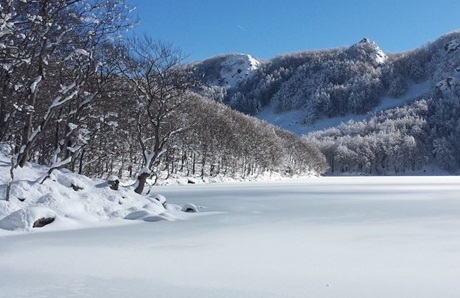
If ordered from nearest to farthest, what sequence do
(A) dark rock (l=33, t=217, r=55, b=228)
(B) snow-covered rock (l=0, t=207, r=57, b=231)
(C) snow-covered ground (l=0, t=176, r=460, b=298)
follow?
(C) snow-covered ground (l=0, t=176, r=460, b=298), (B) snow-covered rock (l=0, t=207, r=57, b=231), (A) dark rock (l=33, t=217, r=55, b=228)

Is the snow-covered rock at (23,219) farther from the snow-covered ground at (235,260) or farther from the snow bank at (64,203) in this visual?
the snow-covered ground at (235,260)

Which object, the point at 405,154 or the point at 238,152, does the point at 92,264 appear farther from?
the point at 405,154

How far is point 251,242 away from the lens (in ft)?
31.3

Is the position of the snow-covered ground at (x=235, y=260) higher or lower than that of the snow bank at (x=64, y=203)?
lower

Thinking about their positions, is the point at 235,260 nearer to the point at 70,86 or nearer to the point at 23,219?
the point at 23,219

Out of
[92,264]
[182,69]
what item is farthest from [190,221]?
[182,69]

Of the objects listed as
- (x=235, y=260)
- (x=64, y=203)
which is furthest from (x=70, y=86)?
(x=235, y=260)

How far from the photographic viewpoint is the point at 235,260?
24.8ft

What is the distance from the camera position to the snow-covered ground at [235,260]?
5617 mm

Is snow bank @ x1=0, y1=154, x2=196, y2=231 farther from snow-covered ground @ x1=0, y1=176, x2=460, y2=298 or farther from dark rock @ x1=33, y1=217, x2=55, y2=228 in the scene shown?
snow-covered ground @ x1=0, y1=176, x2=460, y2=298

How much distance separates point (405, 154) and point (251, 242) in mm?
167479

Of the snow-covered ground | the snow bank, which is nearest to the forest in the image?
the snow bank

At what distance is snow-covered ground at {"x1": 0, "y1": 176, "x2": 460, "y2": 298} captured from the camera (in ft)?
18.4

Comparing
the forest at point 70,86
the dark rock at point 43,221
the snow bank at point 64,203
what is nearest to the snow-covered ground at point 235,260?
the dark rock at point 43,221
